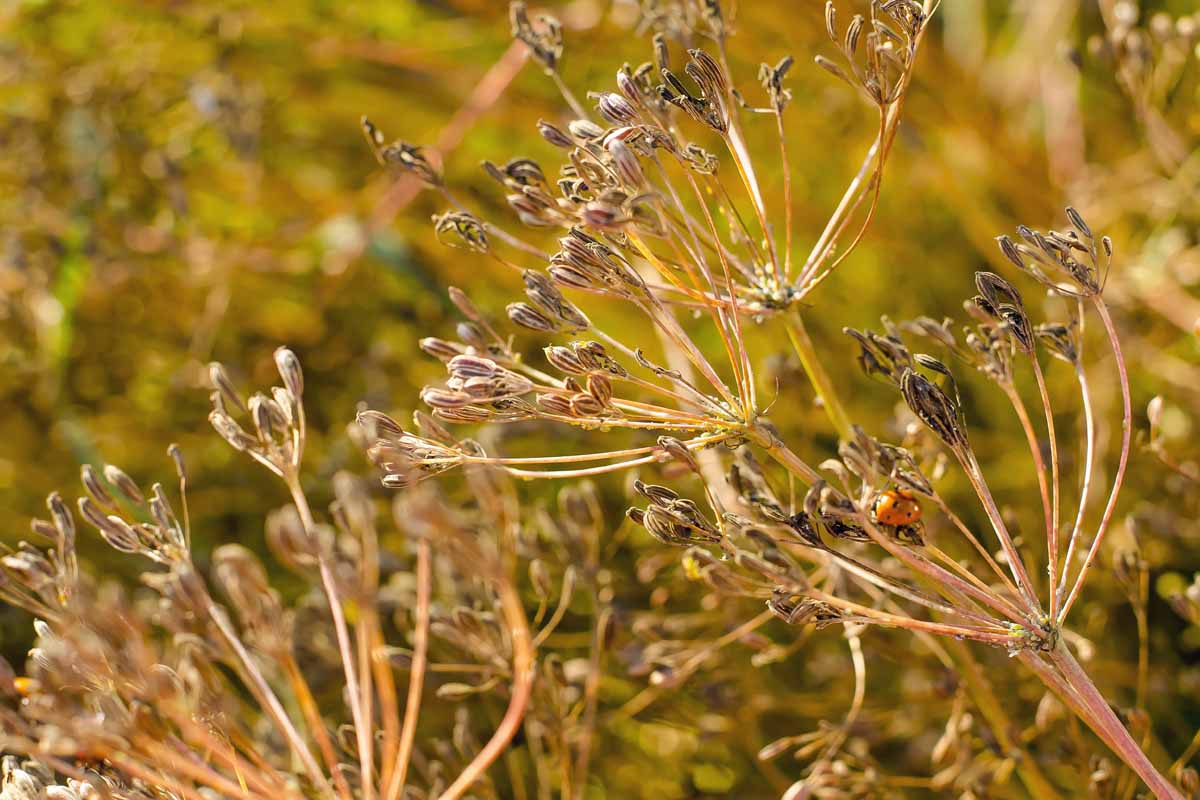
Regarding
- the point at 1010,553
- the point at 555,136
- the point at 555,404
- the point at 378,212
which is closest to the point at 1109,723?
the point at 1010,553

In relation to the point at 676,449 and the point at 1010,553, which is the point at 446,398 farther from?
the point at 1010,553

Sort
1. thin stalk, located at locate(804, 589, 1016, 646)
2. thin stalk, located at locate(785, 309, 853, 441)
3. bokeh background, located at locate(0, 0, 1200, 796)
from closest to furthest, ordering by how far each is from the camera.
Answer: thin stalk, located at locate(804, 589, 1016, 646), thin stalk, located at locate(785, 309, 853, 441), bokeh background, located at locate(0, 0, 1200, 796)

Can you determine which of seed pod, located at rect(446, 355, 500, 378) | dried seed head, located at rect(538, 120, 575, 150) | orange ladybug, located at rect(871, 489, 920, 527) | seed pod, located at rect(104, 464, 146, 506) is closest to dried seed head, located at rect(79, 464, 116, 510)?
seed pod, located at rect(104, 464, 146, 506)

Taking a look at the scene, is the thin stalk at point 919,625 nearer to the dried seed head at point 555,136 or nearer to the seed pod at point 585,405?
the seed pod at point 585,405

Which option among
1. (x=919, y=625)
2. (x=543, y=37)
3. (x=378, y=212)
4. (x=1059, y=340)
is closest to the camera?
(x=919, y=625)

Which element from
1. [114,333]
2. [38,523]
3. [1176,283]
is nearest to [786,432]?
[1176,283]

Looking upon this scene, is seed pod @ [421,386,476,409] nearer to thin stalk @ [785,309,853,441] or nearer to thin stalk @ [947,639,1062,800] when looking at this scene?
thin stalk @ [785,309,853,441]
